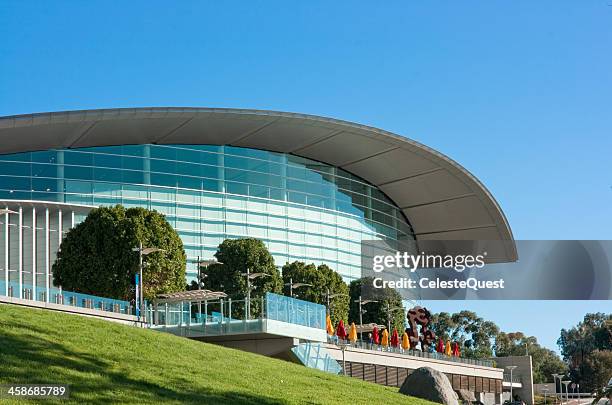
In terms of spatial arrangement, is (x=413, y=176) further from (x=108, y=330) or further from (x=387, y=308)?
(x=108, y=330)

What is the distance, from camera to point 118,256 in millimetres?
53438

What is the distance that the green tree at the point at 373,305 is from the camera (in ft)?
257

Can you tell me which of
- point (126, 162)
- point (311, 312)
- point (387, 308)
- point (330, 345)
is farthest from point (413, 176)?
point (311, 312)

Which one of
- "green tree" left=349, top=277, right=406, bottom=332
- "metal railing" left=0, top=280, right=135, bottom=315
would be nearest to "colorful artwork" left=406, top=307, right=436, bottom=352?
"green tree" left=349, top=277, right=406, bottom=332

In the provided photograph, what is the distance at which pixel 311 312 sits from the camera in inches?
1706

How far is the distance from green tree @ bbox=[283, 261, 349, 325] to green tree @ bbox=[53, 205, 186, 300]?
16.0 meters

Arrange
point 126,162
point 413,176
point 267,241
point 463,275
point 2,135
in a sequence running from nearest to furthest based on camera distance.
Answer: point 2,135 < point 126,162 < point 267,241 < point 413,176 < point 463,275

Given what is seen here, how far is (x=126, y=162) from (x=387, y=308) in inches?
878

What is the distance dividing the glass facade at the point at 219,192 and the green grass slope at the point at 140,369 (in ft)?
146

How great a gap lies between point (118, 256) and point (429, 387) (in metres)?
26.8

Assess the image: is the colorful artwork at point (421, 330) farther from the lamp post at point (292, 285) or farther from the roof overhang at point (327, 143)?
the roof overhang at point (327, 143)

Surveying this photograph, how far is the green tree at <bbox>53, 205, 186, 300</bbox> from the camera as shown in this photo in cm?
5294

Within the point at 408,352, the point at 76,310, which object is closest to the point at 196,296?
the point at 76,310

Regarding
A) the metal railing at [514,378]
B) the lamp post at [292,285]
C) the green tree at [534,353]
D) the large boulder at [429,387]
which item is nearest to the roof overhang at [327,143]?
the lamp post at [292,285]
